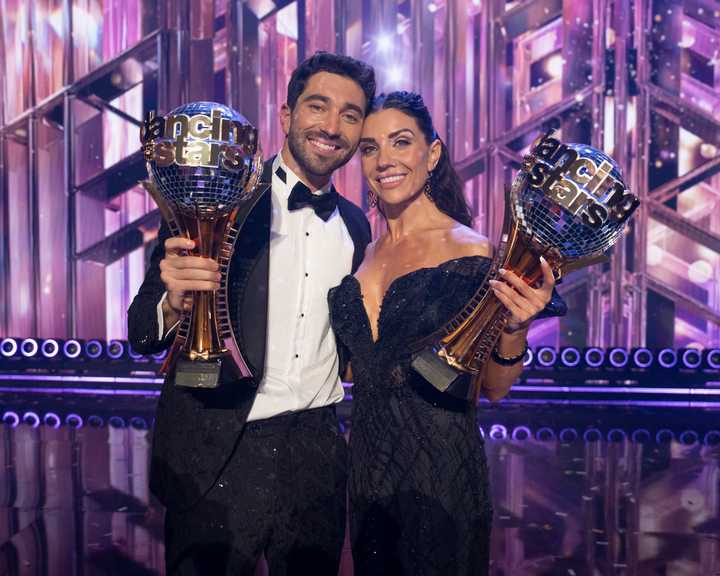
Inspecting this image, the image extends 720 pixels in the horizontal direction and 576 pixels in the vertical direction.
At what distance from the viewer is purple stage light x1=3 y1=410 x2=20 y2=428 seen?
5566 mm

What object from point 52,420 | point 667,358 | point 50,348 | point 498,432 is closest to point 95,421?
point 52,420

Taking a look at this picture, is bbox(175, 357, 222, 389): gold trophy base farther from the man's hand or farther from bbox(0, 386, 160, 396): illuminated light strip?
bbox(0, 386, 160, 396): illuminated light strip

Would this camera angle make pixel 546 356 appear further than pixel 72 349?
No

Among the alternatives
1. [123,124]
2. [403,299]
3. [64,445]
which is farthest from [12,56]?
[403,299]

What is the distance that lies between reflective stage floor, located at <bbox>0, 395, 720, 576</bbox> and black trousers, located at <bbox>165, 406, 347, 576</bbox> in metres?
1.26

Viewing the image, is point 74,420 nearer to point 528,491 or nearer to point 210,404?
point 528,491

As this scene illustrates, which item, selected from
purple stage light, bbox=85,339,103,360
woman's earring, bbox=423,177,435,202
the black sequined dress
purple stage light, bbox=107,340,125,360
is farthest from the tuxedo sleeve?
purple stage light, bbox=85,339,103,360

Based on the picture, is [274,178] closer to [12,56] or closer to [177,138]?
[177,138]

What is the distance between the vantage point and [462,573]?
189cm

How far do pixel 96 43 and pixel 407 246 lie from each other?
6.23 m

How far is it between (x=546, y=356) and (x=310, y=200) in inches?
187

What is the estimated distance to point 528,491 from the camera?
4031 millimetres

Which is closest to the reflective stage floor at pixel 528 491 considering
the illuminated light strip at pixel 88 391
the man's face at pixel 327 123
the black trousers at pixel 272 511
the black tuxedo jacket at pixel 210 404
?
the illuminated light strip at pixel 88 391

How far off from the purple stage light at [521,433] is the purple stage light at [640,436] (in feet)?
2.50
